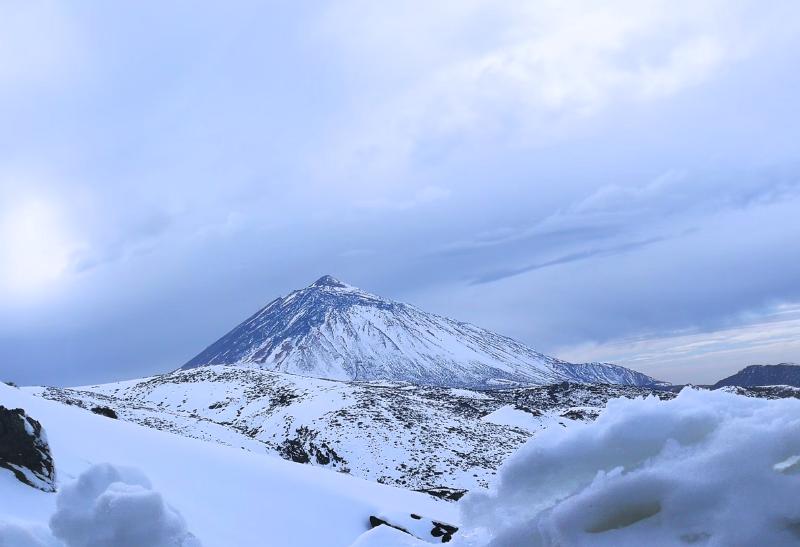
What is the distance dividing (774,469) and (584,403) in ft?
228

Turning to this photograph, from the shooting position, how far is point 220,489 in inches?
551

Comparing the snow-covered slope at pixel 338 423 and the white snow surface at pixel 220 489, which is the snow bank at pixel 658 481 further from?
the snow-covered slope at pixel 338 423

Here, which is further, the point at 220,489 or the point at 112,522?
the point at 220,489

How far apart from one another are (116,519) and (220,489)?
361 inches

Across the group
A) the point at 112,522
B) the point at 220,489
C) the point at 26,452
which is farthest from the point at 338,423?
the point at 112,522

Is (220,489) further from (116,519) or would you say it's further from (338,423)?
(338,423)

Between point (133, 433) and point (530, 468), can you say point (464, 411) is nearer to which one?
point (133, 433)

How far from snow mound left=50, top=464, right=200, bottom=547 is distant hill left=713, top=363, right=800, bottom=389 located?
20038 centimetres

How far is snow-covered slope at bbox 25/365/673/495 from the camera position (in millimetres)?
31469

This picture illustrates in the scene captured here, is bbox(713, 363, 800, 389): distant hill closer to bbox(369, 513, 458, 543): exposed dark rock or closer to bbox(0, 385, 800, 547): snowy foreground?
bbox(369, 513, 458, 543): exposed dark rock

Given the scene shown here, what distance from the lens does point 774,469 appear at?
2746mm

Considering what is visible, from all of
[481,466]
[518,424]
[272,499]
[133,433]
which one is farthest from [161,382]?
[272,499]

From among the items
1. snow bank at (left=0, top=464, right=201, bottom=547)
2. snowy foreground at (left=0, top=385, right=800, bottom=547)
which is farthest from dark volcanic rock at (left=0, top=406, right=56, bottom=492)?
snowy foreground at (left=0, top=385, right=800, bottom=547)

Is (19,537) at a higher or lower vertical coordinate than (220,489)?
higher
